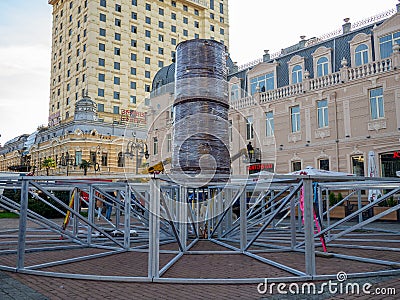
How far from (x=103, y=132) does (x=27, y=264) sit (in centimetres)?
5232

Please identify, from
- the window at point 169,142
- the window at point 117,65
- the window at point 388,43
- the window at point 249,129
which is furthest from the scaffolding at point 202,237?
the window at point 117,65

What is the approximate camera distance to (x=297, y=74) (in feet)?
97.7

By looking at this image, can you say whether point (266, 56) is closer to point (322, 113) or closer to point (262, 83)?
point (262, 83)

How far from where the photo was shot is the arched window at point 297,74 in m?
29.6

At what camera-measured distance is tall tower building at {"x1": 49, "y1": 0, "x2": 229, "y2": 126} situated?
67500 millimetres

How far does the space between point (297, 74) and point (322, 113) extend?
443 cm

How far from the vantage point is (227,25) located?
288ft

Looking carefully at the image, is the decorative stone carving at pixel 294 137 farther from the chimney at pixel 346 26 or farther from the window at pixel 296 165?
the chimney at pixel 346 26

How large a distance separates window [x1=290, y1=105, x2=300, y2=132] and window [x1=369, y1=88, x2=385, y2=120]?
5.31 meters

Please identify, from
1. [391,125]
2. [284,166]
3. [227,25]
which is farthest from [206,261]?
[227,25]

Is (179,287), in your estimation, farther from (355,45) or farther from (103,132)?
(103,132)

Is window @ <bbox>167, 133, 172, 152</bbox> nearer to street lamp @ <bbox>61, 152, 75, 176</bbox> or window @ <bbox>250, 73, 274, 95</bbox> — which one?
window @ <bbox>250, 73, 274, 95</bbox>

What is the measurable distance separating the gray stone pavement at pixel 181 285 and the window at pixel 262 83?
23.4 metres

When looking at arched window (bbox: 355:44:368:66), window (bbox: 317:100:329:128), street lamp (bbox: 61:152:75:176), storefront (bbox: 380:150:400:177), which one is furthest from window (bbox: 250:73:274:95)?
street lamp (bbox: 61:152:75:176)
